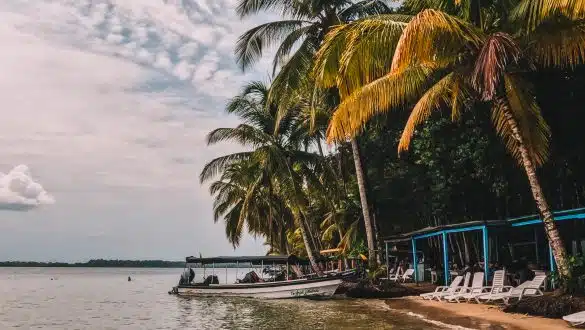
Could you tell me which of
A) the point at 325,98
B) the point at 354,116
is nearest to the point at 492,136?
the point at 325,98

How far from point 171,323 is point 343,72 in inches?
456

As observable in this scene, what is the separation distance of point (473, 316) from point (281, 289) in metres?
12.4

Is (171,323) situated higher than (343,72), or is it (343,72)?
(343,72)

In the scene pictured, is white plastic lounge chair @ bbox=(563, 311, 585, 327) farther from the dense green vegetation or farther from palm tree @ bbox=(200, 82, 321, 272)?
palm tree @ bbox=(200, 82, 321, 272)

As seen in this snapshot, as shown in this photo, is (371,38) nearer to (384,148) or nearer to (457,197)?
(457,197)

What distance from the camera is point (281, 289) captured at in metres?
24.4

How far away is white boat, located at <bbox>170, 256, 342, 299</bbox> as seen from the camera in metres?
23.1

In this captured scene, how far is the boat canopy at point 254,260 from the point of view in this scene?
2599 cm

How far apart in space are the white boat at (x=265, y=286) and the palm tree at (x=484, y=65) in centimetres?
1143

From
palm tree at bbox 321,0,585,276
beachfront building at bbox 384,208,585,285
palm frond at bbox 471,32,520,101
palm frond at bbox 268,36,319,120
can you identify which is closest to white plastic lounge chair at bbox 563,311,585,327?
palm tree at bbox 321,0,585,276

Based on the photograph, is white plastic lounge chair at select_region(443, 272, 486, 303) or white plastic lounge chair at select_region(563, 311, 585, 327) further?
white plastic lounge chair at select_region(443, 272, 486, 303)

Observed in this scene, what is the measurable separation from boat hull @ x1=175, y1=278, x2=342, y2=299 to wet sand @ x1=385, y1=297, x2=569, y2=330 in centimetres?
530

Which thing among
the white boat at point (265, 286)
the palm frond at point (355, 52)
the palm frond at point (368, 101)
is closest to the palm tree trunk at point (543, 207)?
the palm frond at point (368, 101)

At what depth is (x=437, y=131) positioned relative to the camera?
20078 millimetres
